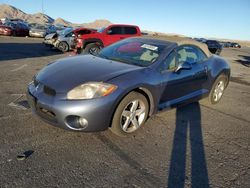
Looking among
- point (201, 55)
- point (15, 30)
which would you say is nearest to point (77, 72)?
point (201, 55)

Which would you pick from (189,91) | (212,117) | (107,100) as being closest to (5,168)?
(107,100)

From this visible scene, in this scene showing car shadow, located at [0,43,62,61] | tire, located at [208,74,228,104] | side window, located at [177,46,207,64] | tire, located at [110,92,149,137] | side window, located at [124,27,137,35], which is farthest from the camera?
side window, located at [124,27,137,35]

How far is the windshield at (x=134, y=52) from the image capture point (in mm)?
4564

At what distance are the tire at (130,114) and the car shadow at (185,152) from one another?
0.64 meters

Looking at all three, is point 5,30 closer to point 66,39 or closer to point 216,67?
point 66,39

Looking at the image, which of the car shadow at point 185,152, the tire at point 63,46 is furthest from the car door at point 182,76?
the tire at point 63,46

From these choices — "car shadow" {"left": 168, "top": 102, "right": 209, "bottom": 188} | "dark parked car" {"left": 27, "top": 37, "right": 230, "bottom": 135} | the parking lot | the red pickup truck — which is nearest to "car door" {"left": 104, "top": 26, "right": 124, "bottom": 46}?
the red pickup truck

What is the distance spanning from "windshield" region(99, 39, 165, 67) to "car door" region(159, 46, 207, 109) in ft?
0.87

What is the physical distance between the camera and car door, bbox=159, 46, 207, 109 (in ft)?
14.7

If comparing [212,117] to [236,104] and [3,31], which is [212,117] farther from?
[3,31]

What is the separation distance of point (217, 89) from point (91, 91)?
378 centimetres

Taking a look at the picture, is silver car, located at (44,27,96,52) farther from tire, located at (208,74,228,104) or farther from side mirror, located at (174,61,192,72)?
side mirror, located at (174,61,192,72)

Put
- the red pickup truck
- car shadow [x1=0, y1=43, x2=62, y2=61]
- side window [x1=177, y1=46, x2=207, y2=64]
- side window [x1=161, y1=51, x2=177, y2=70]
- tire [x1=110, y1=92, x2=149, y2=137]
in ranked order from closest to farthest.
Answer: tire [x1=110, y1=92, x2=149, y2=137], side window [x1=161, y1=51, x2=177, y2=70], side window [x1=177, y1=46, x2=207, y2=64], car shadow [x1=0, y1=43, x2=62, y2=61], the red pickup truck

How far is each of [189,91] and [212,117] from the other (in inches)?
31.6
